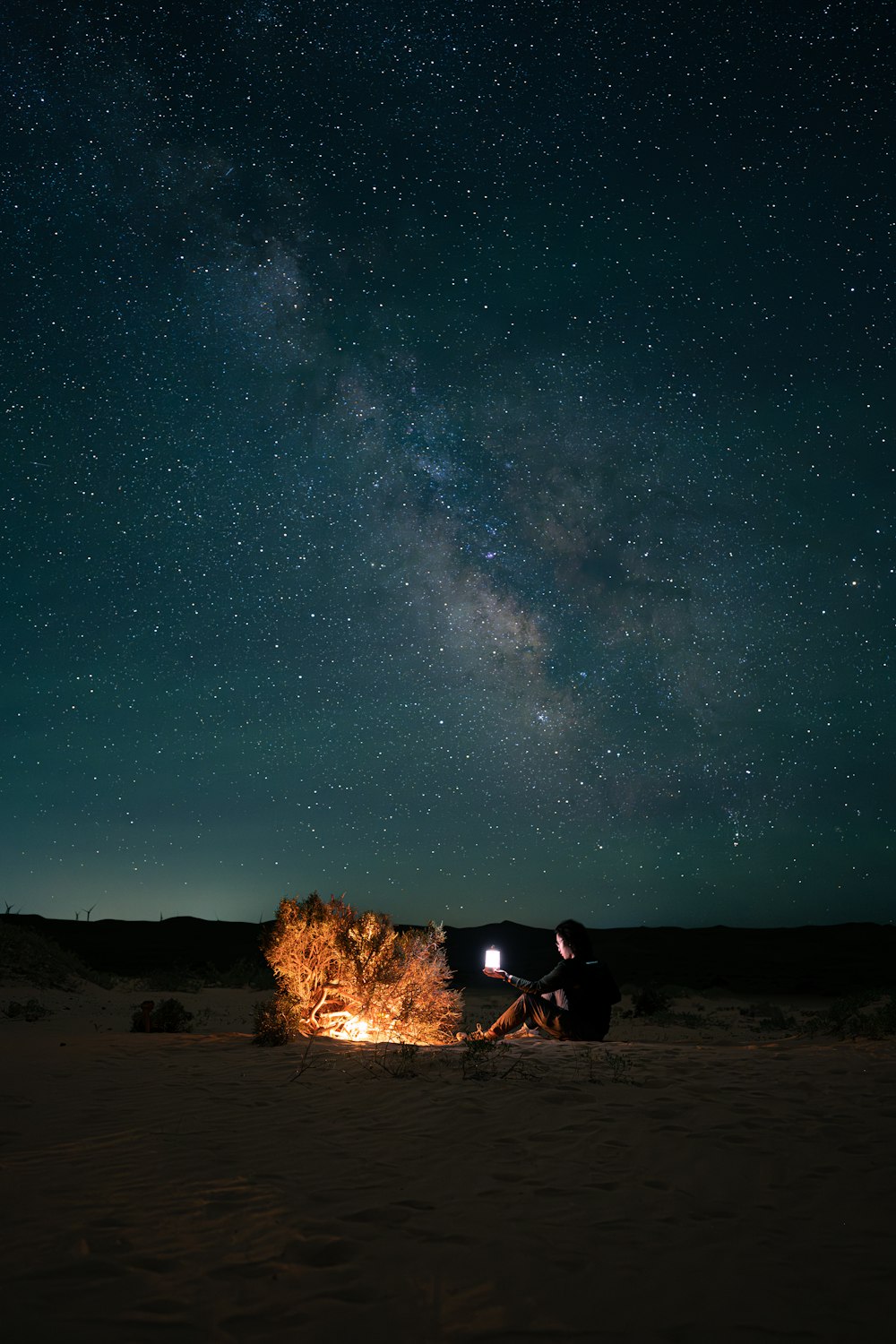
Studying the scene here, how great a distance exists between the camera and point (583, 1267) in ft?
11.4

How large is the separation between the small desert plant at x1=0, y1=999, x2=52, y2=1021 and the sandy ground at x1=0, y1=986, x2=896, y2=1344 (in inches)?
215

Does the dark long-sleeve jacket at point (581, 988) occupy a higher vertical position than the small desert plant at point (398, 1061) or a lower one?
higher

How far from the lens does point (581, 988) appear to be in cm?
1022

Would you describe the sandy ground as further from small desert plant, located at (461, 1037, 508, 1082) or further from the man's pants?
the man's pants

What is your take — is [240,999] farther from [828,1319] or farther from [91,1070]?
[828,1319]

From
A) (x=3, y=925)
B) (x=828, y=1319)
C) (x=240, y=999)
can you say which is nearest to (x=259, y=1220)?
(x=828, y=1319)

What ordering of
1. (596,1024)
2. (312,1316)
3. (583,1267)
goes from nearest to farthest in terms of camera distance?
1. (312,1316)
2. (583,1267)
3. (596,1024)

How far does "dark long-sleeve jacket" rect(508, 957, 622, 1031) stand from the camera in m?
10.1

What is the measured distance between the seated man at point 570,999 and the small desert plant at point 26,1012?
7.80m

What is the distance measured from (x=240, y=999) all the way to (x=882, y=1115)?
16.7m

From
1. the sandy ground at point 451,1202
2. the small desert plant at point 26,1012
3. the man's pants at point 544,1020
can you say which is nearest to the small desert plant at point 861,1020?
the sandy ground at point 451,1202

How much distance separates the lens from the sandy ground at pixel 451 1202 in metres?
3.07

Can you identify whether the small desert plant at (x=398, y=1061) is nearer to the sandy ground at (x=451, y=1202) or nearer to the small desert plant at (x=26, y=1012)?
the sandy ground at (x=451, y=1202)

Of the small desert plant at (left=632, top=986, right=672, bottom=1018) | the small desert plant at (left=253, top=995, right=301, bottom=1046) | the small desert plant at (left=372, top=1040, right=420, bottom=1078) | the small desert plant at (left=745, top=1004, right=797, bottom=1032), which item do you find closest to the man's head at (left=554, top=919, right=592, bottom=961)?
the small desert plant at (left=372, top=1040, right=420, bottom=1078)
